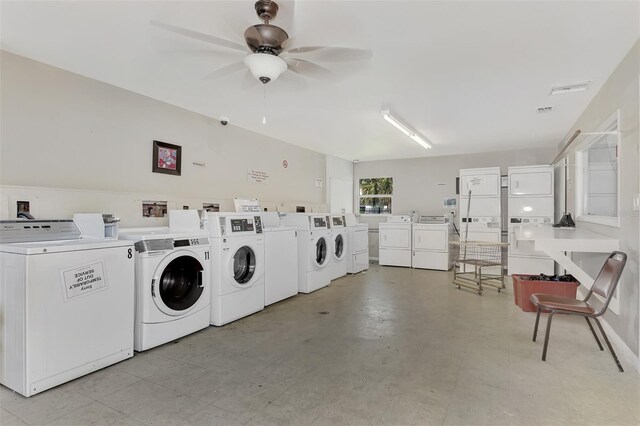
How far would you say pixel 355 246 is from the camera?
20.5 ft

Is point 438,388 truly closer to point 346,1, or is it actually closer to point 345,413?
point 345,413

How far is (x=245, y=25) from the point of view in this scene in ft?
7.54

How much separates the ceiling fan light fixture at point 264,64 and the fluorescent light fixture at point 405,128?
6.38 feet

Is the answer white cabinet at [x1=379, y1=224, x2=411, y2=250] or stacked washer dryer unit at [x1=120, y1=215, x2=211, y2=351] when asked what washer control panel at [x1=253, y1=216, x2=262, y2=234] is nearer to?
stacked washer dryer unit at [x1=120, y1=215, x2=211, y2=351]

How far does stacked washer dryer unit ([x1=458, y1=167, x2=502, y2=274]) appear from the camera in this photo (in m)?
6.30

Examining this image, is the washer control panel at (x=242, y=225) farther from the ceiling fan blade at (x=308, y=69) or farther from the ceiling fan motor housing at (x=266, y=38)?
the ceiling fan motor housing at (x=266, y=38)

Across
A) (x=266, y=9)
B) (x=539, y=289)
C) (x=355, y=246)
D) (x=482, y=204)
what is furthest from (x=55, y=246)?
(x=482, y=204)

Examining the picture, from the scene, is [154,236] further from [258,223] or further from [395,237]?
[395,237]

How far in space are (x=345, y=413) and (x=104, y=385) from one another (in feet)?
5.47

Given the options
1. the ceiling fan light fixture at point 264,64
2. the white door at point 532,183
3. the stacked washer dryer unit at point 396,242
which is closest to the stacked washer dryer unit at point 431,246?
the stacked washer dryer unit at point 396,242

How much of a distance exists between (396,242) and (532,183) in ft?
8.99

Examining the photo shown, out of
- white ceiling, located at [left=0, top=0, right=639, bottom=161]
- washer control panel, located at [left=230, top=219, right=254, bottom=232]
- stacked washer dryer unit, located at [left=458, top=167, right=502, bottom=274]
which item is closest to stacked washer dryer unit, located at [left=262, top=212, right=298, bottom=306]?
washer control panel, located at [left=230, top=219, right=254, bottom=232]

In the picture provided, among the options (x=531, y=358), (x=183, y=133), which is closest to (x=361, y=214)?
(x=183, y=133)

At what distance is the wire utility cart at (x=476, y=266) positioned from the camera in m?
5.24
